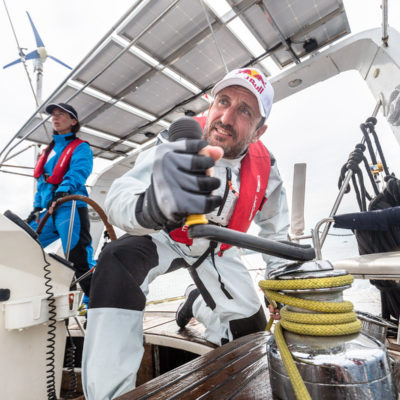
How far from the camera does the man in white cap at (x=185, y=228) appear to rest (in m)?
0.49

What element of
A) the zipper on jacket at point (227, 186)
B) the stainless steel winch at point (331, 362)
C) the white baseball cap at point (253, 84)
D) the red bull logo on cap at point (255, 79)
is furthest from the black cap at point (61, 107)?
the stainless steel winch at point (331, 362)

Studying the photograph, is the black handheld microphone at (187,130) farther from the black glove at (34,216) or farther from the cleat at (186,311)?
the black glove at (34,216)

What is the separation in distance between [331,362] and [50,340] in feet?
3.93

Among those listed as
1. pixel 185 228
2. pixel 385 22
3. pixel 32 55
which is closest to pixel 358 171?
pixel 385 22

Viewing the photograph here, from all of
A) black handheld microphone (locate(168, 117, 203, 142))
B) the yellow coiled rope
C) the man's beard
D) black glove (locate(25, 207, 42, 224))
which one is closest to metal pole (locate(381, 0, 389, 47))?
the man's beard

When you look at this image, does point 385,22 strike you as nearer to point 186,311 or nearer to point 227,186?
point 227,186

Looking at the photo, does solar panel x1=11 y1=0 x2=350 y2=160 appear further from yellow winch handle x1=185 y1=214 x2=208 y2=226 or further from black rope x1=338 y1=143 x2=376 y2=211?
yellow winch handle x1=185 y1=214 x2=208 y2=226

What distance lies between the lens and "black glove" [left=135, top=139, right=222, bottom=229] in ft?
1.53

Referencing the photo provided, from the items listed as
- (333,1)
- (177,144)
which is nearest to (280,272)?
(177,144)

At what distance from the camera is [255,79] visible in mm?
1433

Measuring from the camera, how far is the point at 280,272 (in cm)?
50

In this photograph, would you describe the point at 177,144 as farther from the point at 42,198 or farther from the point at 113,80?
the point at 113,80

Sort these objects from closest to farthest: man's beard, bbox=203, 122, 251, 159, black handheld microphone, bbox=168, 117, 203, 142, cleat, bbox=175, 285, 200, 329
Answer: black handheld microphone, bbox=168, 117, 203, 142 → man's beard, bbox=203, 122, 251, 159 → cleat, bbox=175, 285, 200, 329

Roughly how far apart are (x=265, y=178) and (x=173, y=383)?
119cm
